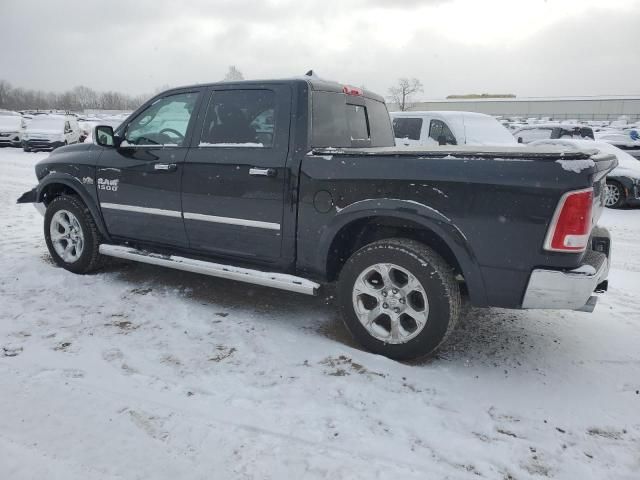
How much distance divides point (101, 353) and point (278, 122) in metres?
2.11

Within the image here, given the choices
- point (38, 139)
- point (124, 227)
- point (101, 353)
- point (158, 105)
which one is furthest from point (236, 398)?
point (38, 139)

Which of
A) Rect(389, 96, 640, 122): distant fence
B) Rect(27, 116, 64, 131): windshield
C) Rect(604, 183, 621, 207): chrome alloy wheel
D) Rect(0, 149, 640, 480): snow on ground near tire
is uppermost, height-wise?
Rect(389, 96, 640, 122): distant fence

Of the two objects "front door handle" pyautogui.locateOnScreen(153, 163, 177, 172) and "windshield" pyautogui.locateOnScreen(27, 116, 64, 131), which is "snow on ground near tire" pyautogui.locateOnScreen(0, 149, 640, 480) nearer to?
"front door handle" pyautogui.locateOnScreen(153, 163, 177, 172)

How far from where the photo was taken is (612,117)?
71.7 meters

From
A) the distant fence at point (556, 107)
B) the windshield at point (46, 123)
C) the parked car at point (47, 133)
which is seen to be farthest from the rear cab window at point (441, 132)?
the distant fence at point (556, 107)

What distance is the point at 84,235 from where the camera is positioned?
4.81m

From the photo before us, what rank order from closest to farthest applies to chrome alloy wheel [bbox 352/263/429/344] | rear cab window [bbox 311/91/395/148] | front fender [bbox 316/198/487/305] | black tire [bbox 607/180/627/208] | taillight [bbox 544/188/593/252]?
taillight [bbox 544/188/593/252]
front fender [bbox 316/198/487/305]
chrome alloy wheel [bbox 352/263/429/344]
rear cab window [bbox 311/91/395/148]
black tire [bbox 607/180/627/208]

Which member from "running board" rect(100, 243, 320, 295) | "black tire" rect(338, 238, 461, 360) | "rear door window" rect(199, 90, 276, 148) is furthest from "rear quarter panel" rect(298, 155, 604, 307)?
"rear door window" rect(199, 90, 276, 148)

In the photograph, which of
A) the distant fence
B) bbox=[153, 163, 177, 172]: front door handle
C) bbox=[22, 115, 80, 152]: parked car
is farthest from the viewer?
the distant fence

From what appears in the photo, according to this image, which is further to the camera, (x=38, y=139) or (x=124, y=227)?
(x=38, y=139)

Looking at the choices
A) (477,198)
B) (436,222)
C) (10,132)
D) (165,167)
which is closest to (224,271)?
(165,167)

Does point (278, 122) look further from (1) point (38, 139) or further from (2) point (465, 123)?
(1) point (38, 139)

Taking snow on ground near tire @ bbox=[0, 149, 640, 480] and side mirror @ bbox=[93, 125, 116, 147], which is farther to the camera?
side mirror @ bbox=[93, 125, 116, 147]

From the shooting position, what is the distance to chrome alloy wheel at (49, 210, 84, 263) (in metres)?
4.90
